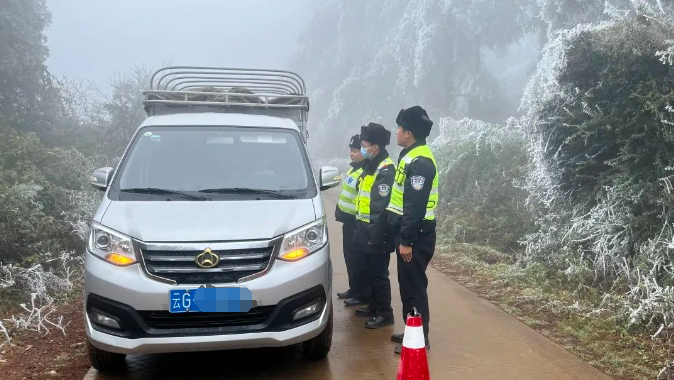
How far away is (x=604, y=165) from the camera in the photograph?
23.6ft

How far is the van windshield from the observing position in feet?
14.8

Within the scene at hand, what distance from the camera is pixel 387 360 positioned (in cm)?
459

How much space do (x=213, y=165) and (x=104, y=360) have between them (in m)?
1.75

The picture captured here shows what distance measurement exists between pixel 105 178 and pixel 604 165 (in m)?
5.93

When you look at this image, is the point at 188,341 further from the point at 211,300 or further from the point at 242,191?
the point at 242,191

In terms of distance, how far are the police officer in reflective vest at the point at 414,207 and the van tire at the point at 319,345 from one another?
68 cm

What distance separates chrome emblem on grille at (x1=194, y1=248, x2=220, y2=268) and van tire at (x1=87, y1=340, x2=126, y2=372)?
3.56 ft

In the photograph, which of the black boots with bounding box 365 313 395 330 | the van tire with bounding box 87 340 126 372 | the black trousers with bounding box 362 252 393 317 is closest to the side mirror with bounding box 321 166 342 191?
the black trousers with bounding box 362 252 393 317

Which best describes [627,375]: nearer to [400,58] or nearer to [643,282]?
[643,282]

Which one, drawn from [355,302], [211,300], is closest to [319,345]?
[211,300]

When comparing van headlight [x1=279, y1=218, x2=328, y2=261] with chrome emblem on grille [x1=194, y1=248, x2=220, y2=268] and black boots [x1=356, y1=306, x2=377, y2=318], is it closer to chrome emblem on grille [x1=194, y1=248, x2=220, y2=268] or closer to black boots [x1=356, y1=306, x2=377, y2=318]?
chrome emblem on grille [x1=194, y1=248, x2=220, y2=268]

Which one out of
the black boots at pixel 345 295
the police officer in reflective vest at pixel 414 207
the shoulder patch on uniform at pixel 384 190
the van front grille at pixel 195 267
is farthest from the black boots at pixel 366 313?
the van front grille at pixel 195 267

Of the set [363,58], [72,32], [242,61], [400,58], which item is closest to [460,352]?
[400,58]

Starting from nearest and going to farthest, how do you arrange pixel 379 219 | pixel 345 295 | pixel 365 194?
pixel 379 219
pixel 365 194
pixel 345 295
